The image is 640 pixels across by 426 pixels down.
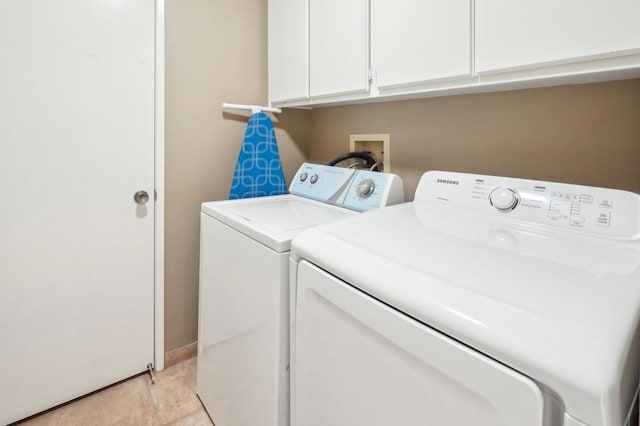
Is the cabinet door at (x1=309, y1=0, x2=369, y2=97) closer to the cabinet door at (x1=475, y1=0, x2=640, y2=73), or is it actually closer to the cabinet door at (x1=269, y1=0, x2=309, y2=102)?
the cabinet door at (x1=269, y1=0, x2=309, y2=102)

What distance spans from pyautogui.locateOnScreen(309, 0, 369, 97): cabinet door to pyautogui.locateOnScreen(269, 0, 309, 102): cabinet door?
0.06 m

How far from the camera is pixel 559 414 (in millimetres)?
435

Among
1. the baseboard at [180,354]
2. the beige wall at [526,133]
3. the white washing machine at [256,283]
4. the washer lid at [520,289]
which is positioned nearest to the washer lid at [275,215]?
the white washing machine at [256,283]

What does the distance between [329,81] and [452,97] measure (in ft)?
1.83

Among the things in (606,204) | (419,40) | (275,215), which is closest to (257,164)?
(275,215)

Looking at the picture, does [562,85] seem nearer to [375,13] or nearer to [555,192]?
[555,192]

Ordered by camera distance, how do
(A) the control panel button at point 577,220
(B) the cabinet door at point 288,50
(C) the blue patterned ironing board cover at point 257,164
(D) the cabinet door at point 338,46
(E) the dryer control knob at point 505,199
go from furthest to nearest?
1. (C) the blue patterned ironing board cover at point 257,164
2. (B) the cabinet door at point 288,50
3. (D) the cabinet door at point 338,46
4. (E) the dryer control knob at point 505,199
5. (A) the control panel button at point 577,220

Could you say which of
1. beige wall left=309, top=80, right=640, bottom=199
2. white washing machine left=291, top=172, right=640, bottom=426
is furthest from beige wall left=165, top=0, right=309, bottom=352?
white washing machine left=291, top=172, right=640, bottom=426

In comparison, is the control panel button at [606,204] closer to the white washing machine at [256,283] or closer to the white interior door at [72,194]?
the white washing machine at [256,283]

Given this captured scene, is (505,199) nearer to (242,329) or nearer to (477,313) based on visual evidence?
(477,313)

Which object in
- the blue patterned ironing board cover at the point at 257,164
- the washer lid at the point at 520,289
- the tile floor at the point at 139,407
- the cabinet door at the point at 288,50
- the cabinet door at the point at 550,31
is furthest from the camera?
the blue patterned ironing board cover at the point at 257,164

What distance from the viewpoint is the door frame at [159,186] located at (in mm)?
1610

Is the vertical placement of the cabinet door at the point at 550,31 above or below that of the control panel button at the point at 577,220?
above

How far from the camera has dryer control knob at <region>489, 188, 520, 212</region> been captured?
3.28 feet
